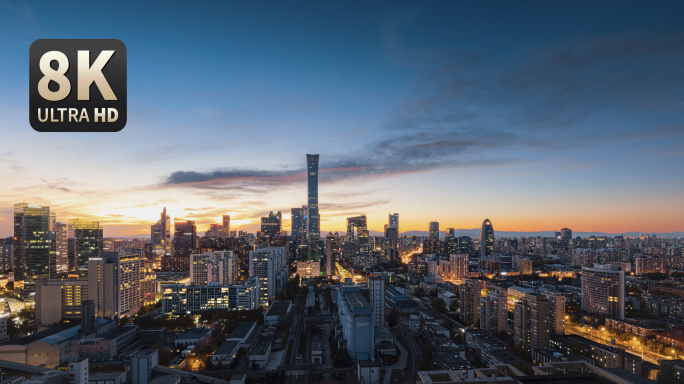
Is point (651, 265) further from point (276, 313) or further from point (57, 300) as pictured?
point (57, 300)

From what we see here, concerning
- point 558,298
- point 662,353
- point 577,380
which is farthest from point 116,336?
point 662,353

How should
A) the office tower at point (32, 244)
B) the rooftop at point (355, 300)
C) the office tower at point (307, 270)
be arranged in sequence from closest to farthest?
the rooftop at point (355, 300), the office tower at point (32, 244), the office tower at point (307, 270)

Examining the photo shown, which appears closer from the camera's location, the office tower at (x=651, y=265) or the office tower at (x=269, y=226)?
the office tower at (x=651, y=265)

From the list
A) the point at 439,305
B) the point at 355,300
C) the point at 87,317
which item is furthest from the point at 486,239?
the point at 87,317

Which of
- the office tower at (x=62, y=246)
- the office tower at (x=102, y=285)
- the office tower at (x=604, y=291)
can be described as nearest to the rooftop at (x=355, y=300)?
the office tower at (x=102, y=285)

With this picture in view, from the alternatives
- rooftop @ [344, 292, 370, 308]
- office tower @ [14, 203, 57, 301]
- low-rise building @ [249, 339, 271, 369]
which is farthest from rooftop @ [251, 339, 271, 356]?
office tower @ [14, 203, 57, 301]

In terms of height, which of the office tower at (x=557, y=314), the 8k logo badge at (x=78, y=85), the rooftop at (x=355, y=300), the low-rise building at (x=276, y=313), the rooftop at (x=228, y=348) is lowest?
the low-rise building at (x=276, y=313)

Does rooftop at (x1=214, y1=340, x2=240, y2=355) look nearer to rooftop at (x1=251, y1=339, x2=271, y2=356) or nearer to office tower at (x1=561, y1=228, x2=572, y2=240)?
rooftop at (x1=251, y1=339, x2=271, y2=356)

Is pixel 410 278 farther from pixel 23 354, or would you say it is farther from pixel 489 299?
pixel 23 354

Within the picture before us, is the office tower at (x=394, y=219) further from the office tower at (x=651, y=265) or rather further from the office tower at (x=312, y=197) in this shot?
the office tower at (x=651, y=265)
